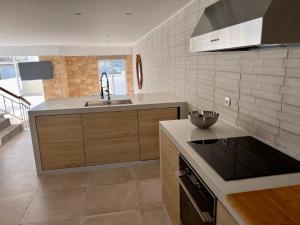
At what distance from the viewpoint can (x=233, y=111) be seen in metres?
1.90

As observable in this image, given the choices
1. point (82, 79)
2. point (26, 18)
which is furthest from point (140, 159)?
point (82, 79)

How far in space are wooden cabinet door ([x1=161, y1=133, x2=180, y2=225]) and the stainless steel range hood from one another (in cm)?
84

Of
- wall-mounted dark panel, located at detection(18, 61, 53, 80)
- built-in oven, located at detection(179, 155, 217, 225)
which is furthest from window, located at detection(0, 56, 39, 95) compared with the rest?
built-in oven, located at detection(179, 155, 217, 225)

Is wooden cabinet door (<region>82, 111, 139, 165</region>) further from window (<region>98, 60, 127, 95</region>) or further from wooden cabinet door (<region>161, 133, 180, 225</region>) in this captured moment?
window (<region>98, 60, 127, 95</region>)

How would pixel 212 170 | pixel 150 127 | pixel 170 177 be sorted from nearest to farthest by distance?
pixel 212 170, pixel 170 177, pixel 150 127

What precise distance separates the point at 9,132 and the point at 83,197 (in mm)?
3163

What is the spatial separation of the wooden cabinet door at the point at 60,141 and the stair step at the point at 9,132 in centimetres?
203

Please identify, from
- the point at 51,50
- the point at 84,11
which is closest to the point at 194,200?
the point at 84,11

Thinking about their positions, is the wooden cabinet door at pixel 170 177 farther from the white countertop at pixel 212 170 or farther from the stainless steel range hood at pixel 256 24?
the stainless steel range hood at pixel 256 24

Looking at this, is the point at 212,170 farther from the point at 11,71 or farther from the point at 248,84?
the point at 11,71

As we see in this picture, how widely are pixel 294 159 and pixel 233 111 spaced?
69 cm

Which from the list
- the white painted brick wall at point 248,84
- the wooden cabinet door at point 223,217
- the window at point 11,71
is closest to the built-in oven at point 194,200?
the wooden cabinet door at point 223,217

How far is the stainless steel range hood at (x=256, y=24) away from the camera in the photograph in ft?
3.04

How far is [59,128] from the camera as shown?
2.88m
